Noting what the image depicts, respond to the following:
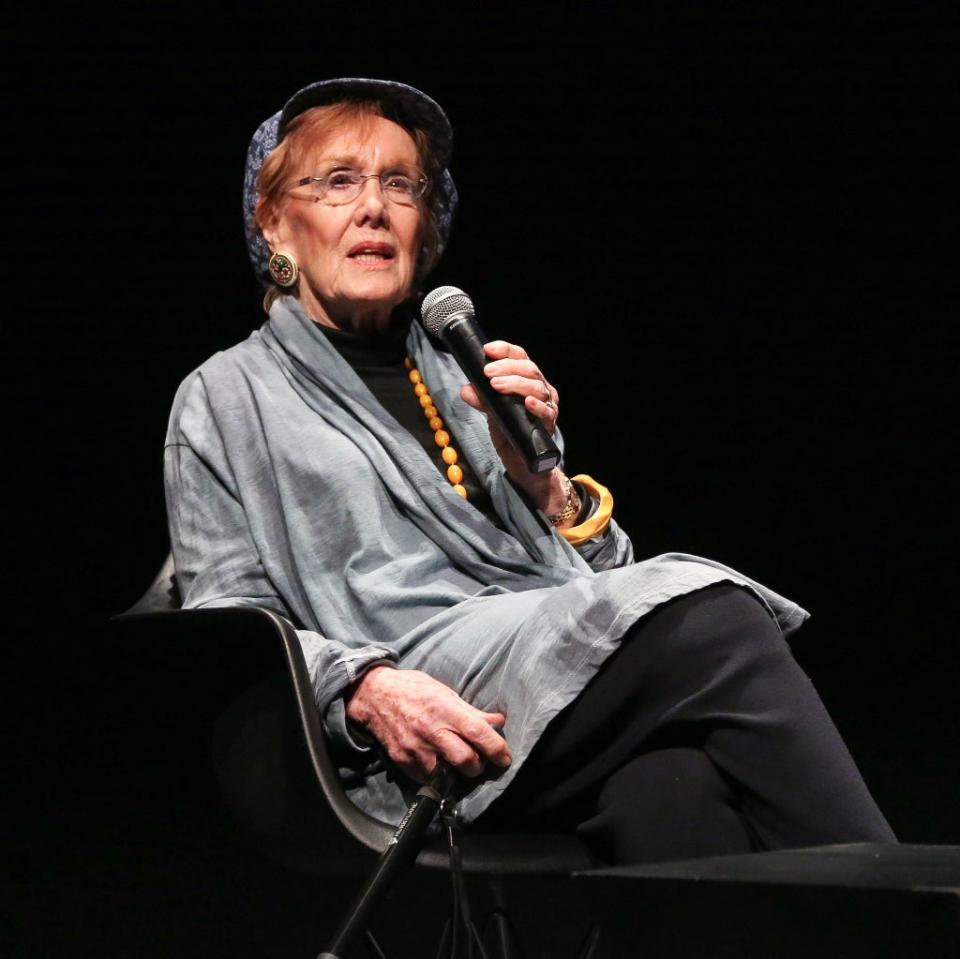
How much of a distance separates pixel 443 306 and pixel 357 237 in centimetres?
28

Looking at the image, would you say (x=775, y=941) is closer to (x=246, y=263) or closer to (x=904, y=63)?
(x=246, y=263)


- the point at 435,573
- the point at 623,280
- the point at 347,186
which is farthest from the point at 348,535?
the point at 623,280

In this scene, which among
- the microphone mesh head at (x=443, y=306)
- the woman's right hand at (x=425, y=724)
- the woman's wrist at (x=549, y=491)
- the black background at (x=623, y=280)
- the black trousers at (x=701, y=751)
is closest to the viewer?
the black trousers at (x=701, y=751)

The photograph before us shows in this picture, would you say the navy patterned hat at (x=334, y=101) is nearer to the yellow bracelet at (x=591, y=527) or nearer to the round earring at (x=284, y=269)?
the round earring at (x=284, y=269)

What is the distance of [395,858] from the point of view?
1085 mm

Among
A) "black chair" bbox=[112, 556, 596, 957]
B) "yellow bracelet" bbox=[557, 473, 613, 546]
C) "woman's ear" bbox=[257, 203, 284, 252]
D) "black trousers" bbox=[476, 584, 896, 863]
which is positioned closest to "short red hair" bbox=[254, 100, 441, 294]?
"woman's ear" bbox=[257, 203, 284, 252]

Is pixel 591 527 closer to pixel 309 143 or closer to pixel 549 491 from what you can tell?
pixel 549 491

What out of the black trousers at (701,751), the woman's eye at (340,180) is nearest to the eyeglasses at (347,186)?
the woman's eye at (340,180)

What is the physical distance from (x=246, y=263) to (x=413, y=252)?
83 centimetres

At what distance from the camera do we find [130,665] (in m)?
1.46

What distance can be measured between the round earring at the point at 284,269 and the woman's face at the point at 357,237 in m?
0.01

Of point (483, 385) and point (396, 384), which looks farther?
point (396, 384)

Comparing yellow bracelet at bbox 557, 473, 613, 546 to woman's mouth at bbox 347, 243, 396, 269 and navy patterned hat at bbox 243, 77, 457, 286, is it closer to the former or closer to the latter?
woman's mouth at bbox 347, 243, 396, 269

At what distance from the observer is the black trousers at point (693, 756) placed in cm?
114
